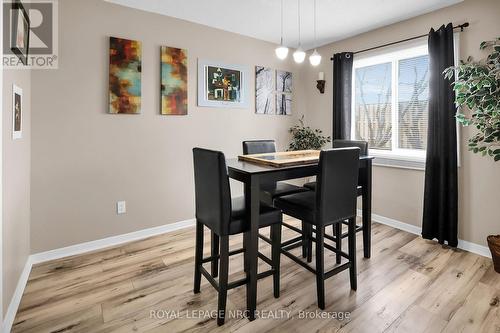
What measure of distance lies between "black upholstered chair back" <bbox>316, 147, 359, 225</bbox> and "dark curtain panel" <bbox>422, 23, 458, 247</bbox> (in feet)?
4.54

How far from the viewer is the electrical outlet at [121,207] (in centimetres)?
297

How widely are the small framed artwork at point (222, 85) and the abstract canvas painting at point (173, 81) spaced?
0.21m

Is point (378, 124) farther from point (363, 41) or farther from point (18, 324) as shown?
point (18, 324)

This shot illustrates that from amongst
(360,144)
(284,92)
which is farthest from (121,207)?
(284,92)

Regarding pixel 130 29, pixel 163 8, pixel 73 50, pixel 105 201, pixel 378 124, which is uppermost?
pixel 163 8

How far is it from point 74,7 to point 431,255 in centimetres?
408

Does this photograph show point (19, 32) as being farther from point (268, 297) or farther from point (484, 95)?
point (484, 95)

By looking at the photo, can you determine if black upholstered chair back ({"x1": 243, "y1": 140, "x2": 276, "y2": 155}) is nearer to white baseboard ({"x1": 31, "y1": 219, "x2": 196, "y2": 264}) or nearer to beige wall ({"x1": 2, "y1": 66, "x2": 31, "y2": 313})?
white baseboard ({"x1": 31, "y1": 219, "x2": 196, "y2": 264})

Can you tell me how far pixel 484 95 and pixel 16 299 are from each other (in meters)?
3.83

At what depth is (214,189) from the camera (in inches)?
69.6

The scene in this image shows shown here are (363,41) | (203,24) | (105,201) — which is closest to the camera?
(105,201)

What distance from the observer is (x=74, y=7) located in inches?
103

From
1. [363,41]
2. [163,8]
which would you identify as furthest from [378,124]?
[163,8]

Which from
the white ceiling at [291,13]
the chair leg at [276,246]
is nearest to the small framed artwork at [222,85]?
the white ceiling at [291,13]
